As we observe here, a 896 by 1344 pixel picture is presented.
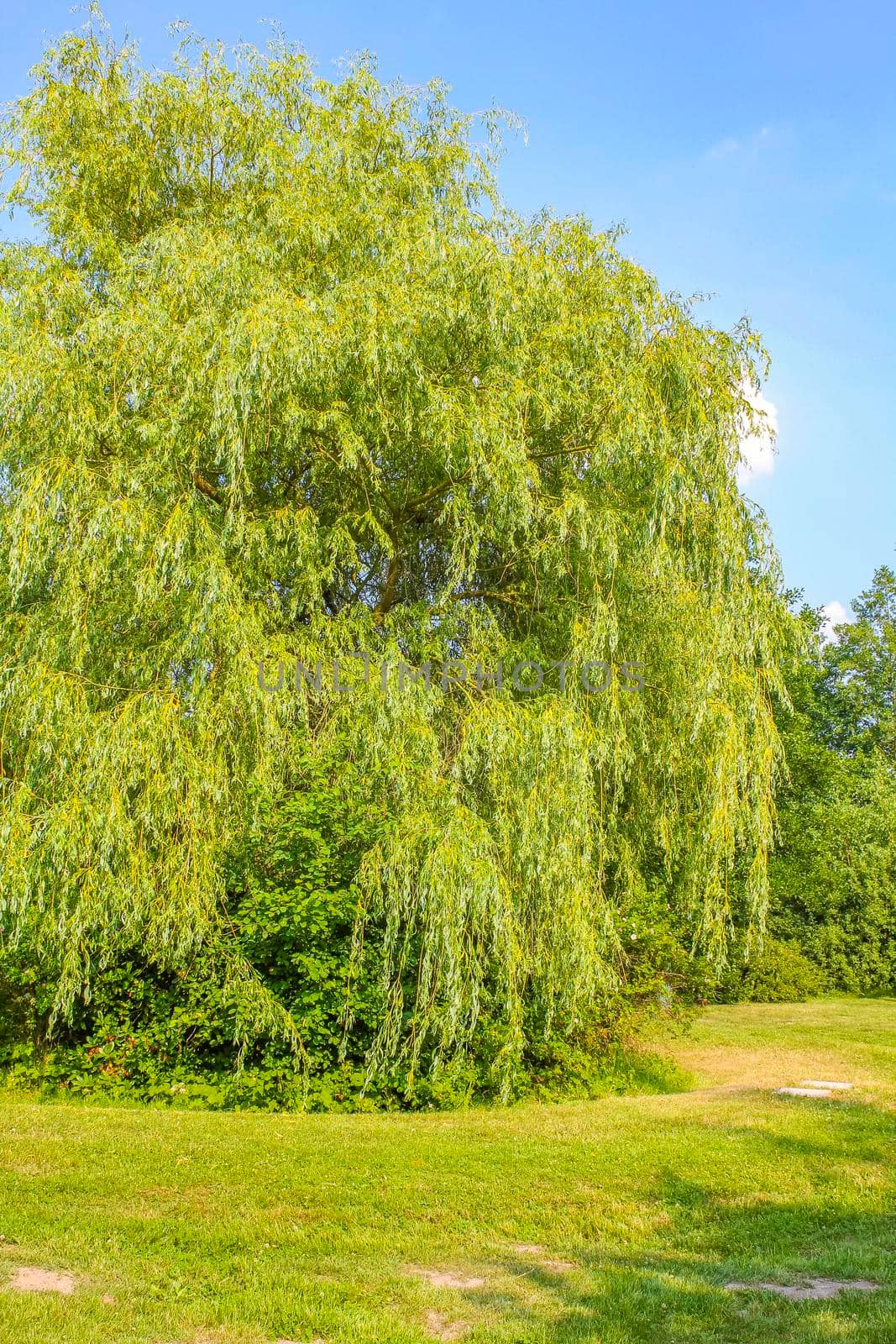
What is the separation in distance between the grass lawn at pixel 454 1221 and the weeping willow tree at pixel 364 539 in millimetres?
1084

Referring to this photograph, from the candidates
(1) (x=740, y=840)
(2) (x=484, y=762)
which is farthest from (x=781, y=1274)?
(1) (x=740, y=840)

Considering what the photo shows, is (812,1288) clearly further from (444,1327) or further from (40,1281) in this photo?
(40,1281)

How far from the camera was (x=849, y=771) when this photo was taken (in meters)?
19.2

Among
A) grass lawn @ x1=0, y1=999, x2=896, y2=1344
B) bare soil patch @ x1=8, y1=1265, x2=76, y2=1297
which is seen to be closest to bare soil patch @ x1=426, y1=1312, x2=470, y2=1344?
grass lawn @ x1=0, y1=999, x2=896, y2=1344

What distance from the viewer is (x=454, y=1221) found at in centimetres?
475

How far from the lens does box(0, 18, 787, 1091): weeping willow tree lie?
7070 millimetres

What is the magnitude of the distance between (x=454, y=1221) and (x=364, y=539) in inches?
227

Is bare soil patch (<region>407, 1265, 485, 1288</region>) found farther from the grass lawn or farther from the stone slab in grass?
the stone slab in grass

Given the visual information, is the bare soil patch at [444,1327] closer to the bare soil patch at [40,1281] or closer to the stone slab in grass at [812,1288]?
the stone slab in grass at [812,1288]

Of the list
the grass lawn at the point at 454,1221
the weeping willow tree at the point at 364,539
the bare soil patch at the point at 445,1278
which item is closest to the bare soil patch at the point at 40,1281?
the grass lawn at the point at 454,1221

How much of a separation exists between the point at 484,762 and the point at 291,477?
3.27 metres

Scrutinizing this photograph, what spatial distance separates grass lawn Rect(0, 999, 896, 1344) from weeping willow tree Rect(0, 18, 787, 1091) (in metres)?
1.08

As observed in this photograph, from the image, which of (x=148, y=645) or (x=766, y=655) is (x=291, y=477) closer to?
(x=148, y=645)

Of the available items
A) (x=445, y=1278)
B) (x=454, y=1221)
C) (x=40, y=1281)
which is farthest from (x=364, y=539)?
(x=40, y=1281)
